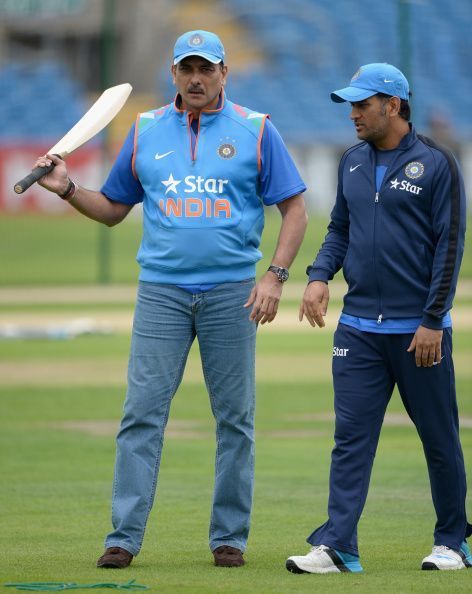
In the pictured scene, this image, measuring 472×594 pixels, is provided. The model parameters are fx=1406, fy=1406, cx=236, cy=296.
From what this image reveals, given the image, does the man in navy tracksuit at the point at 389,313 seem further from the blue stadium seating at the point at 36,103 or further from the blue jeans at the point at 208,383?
the blue stadium seating at the point at 36,103

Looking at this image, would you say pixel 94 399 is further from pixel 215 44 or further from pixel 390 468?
pixel 215 44

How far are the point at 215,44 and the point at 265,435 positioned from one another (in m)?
4.74

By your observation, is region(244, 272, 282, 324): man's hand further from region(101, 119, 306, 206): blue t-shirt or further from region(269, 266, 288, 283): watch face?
region(101, 119, 306, 206): blue t-shirt

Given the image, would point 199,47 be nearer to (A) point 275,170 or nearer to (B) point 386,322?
(A) point 275,170

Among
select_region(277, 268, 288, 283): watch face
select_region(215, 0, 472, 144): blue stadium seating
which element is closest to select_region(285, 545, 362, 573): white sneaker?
select_region(277, 268, 288, 283): watch face

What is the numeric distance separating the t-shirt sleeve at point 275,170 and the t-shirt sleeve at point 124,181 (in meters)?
0.58

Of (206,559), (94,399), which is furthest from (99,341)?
(206,559)

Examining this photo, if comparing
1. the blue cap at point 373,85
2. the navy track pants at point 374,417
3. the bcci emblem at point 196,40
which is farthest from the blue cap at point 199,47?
the navy track pants at point 374,417

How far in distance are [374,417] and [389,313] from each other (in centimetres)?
44

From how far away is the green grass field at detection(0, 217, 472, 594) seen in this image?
573 cm

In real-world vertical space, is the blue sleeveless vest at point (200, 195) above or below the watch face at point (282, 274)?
above

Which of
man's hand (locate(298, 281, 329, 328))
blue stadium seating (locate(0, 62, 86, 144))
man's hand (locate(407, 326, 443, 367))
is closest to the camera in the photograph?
A: man's hand (locate(407, 326, 443, 367))

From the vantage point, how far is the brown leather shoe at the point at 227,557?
233 inches

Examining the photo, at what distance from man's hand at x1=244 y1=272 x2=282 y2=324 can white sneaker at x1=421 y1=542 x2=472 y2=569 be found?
119cm
